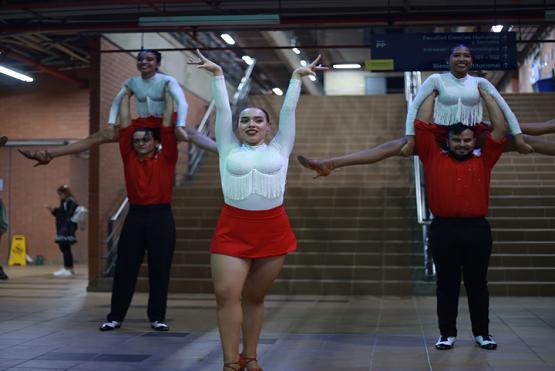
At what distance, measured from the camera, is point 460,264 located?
532cm

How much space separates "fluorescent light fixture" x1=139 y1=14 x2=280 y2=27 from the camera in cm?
915

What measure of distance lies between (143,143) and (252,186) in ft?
7.76

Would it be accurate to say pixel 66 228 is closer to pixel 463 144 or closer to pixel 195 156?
pixel 195 156

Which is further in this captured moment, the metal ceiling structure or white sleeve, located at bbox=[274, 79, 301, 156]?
the metal ceiling structure

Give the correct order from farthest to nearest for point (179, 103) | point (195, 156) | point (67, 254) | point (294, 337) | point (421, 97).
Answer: point (195, 156) → point (67, 254) → point (179, 103) → point (294, 337) → point (421, 97)

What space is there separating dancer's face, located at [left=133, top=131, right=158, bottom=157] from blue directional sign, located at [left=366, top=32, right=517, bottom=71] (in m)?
5.10

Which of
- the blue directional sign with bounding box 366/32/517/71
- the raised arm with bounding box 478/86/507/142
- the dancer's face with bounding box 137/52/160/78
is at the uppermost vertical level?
the blue directional sign with bounding box 366/32/517/71

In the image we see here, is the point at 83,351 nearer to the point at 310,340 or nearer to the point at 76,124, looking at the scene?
the point at 310,340

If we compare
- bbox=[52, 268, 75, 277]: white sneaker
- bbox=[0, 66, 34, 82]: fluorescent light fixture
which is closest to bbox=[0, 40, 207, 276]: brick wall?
bbox=[52, 268, 75, 277]: white sneaker

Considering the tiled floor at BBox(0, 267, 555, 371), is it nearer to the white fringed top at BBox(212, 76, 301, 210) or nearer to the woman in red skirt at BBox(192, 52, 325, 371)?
the woman in red skirt at BBox(192, 52, 325, 371)

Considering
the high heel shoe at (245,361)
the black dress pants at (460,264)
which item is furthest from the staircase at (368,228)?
the high heel shoe at (245,361)

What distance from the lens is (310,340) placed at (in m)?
5.57

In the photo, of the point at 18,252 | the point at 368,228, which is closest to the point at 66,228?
the point at 18,252

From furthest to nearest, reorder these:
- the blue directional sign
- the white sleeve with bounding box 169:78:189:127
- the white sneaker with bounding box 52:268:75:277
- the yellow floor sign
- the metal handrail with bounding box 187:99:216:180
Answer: the yellow floor sign, the metal handrail with bounding box 187:99:216:180, the white sneaker with bounding box 52:268:75:277, the blue directional sign, the white sleeve with bounding box 169:78:189:127
